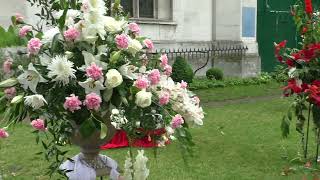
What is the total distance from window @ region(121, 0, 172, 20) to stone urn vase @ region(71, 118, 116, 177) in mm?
12716

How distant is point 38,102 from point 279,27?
1775cm

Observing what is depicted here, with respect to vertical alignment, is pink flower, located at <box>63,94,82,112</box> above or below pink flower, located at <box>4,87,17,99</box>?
below

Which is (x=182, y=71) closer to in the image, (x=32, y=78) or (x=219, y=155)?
(x=219, y=155)

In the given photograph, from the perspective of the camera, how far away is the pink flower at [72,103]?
281cm

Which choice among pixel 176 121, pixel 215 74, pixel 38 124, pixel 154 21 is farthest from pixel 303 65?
pixel 154 21

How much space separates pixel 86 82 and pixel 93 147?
580mm

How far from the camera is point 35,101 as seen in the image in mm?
2818

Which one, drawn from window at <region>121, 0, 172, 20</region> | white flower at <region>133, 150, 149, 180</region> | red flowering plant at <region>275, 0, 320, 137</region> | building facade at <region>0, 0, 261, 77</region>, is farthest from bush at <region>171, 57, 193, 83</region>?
white flower at <region>133, 150, 149, 180</region>

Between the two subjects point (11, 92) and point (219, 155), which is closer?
point (11, 92)

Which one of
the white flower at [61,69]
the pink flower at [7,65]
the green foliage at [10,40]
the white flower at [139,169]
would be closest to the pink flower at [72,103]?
the white flower at [61,69]

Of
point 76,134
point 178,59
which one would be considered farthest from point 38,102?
point 178,59

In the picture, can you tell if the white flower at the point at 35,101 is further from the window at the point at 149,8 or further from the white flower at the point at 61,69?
the window at the point at 149,8

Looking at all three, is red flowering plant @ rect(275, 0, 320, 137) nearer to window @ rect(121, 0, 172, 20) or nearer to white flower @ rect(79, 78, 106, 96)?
white flower @ rect(79, 78, 106, 96)

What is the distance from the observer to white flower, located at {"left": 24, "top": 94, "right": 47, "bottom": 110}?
9.21 ft
